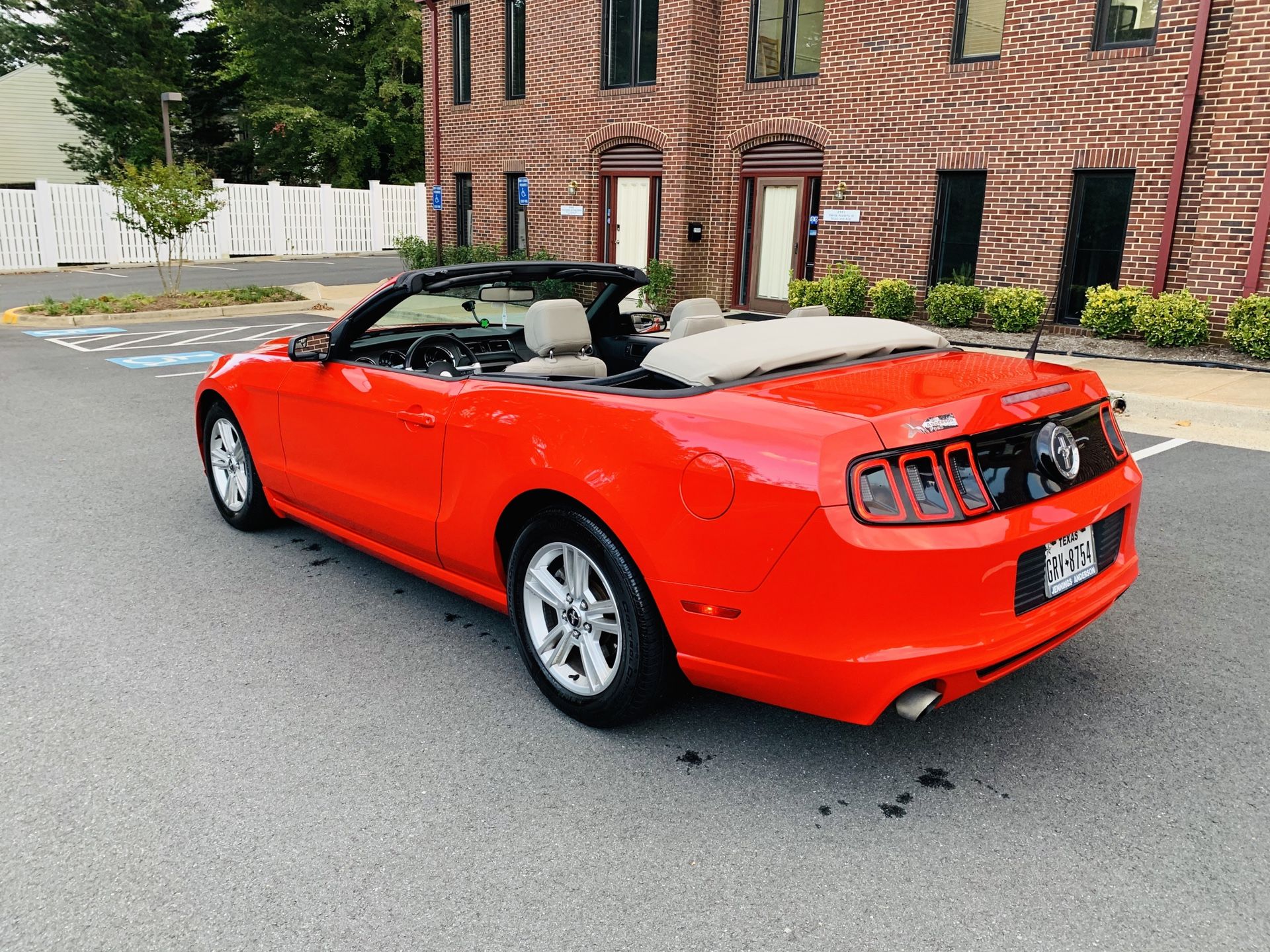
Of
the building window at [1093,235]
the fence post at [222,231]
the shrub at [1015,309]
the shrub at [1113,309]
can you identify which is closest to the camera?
the shrub at [1113,309]

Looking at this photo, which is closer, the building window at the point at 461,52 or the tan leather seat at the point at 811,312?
the tan leather seat at the point at 811,312

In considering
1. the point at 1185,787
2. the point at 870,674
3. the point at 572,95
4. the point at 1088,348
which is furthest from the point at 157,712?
the point at 572,95

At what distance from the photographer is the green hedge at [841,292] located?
590 inches

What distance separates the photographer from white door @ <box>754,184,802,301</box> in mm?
Answer: 16703

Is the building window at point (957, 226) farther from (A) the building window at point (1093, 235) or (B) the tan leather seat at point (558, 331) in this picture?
(B) the tan leather seat at point (558, 331)

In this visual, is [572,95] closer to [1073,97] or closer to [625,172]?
[625,172]

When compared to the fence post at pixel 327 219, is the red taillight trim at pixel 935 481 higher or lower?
lower

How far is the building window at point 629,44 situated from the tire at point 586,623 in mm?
15983

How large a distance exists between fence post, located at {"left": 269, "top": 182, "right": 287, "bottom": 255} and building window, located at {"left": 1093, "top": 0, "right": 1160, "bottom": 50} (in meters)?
28.8

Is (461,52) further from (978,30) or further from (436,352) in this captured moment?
(436,352)

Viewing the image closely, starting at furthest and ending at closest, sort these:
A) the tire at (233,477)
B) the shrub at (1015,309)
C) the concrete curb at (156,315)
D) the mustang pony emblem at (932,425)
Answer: the concrete curb at (156,315) → the shrub at (1015,309) → the tire at (233,477) → the mustang pony emblem at (932,425)

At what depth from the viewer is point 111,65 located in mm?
40406

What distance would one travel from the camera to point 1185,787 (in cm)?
309

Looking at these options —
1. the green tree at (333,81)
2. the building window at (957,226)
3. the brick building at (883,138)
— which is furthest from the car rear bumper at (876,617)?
the green tree at (333,81)
